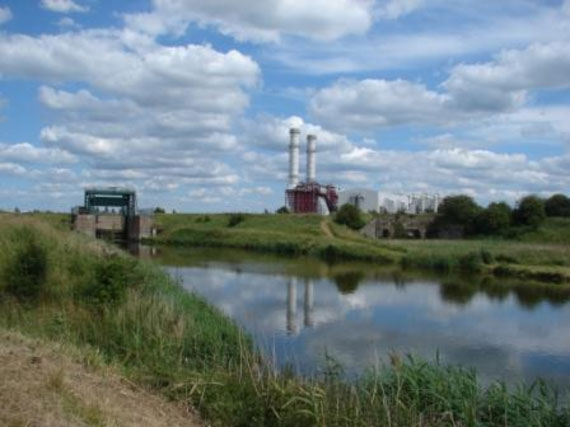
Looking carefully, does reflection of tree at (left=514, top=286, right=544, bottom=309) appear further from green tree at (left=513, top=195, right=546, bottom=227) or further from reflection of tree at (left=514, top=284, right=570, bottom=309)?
green tree at (left=513, top=195, right=546, bottom=227)

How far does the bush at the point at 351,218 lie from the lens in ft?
254

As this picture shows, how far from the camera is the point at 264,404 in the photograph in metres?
9.11

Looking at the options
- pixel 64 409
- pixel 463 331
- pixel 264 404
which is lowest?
pixel 463 331

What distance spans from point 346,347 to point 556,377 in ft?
17.3

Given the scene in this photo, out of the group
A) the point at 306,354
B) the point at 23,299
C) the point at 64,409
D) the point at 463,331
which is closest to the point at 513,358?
the point at 463,331

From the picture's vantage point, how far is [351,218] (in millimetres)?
77438

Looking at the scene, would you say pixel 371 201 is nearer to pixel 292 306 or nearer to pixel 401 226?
pixel 401 226

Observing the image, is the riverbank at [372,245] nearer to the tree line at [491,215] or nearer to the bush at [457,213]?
the tree line at [491,215]

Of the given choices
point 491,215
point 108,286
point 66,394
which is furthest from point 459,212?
point 66,394

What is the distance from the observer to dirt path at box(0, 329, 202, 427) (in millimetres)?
6418

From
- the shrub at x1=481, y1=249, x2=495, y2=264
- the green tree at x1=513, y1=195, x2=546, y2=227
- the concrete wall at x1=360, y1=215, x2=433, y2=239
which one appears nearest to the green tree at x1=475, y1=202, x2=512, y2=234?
the green tree at x1=513, y1=195, x2=546, y2=227

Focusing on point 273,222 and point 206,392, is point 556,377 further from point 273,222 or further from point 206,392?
point 273,222

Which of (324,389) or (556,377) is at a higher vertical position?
(324,389)

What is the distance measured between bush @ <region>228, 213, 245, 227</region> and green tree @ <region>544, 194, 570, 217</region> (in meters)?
36.4
